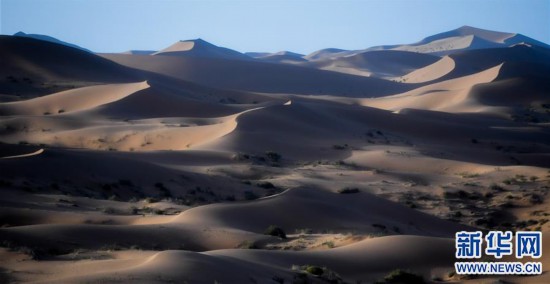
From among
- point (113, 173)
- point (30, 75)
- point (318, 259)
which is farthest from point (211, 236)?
point (30, 75)

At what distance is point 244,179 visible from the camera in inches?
967

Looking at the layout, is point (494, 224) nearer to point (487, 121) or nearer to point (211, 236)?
point (211, 236)

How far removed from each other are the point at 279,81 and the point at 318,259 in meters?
68.3

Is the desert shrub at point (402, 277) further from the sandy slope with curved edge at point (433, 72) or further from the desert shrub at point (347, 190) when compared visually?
the sandy slope with curved edge at point (433, 72)

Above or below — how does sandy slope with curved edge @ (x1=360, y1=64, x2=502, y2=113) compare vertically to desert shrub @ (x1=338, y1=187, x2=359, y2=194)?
above

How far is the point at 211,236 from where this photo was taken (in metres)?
13.9

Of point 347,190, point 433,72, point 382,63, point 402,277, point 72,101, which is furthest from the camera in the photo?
point 382,63

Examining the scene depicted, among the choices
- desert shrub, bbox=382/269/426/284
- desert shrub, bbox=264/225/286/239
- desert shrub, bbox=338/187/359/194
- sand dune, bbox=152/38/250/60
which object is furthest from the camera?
sand dune, bbox=152/38/250/60

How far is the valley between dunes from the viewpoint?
1124cm

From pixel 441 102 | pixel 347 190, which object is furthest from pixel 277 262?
pixel 441 102

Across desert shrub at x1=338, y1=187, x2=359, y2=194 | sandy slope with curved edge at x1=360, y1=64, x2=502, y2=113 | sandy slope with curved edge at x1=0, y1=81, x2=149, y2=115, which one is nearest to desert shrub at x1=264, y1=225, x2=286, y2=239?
desert shrub at x1=338, y1=187, x2=359, y2=194

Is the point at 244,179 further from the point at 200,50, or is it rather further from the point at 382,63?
the point at 382,63

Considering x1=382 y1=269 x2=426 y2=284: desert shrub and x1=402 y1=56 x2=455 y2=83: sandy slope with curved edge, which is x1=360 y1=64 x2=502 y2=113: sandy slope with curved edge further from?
x1=382 y1=269 x2=426 y2=284: desert shrub

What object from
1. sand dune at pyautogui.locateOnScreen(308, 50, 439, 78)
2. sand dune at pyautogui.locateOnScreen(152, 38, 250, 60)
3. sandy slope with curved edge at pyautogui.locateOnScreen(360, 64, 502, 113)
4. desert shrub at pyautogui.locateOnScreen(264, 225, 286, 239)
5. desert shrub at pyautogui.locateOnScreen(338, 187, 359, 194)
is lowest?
desert shrub at pyautogui.locateOnScreen(338, 187, 359, 194)
